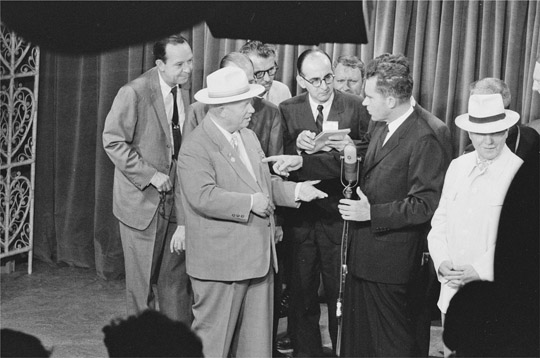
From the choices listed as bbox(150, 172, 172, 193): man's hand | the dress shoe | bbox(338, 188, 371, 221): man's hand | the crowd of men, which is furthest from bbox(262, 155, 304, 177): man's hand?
the dress shoe

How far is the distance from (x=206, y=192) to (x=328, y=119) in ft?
3.30

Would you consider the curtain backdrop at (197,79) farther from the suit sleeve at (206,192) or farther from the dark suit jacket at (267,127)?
the suit sleeve at (206,192)

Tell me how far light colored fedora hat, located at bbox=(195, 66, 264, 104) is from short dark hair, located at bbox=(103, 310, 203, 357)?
101 centimetres

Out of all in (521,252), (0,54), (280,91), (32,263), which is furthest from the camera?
(32,263)

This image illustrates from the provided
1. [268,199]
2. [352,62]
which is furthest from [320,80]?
[268,199]

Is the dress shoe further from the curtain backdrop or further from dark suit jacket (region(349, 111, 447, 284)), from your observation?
the curtain backdrop

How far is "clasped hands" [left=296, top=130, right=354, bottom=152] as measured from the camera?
187 inches

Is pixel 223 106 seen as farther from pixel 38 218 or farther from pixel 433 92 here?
pixel 38 218

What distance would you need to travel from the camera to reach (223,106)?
4438 millimetres

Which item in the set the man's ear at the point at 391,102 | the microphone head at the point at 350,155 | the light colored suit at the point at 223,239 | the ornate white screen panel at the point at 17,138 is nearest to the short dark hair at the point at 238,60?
the light colored suit at the point at 223,239

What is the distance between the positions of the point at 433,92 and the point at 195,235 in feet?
6.14

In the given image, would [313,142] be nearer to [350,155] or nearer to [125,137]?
[350,155]

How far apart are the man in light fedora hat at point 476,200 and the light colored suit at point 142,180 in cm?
148

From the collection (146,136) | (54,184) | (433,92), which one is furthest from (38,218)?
(433,92)
